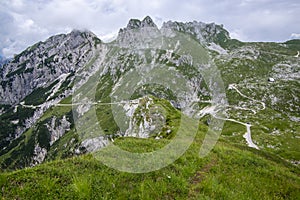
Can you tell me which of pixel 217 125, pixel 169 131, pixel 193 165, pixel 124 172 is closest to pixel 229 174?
pixel 193 165

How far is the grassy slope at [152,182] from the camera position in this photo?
10.4 meters

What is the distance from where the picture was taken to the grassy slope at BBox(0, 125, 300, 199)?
10414mm

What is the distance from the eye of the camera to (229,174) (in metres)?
14.7

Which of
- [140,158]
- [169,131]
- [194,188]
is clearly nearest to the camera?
[194,188]

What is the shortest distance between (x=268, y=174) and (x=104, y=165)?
446 inches

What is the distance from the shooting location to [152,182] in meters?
12.1

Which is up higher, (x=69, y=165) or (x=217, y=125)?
(x=69, y=165)

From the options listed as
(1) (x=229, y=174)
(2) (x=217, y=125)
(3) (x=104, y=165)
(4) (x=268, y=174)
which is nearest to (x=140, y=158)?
(3) (x=104, y=165)

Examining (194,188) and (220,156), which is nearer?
(194,188)

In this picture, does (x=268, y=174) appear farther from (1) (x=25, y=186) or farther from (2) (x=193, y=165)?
(1) (x=25, y=186)

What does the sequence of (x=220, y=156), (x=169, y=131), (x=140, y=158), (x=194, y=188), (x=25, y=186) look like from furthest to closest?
(x=169, y=131), (x=220, y=156), (x=140, y=158), (x=194, y=188), (x=25, y=186)

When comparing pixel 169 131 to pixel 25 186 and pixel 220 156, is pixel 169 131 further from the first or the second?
pixel 25 186

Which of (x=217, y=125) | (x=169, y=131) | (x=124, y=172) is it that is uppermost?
(x=124, y=172)

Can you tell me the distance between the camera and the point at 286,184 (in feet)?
48.1
